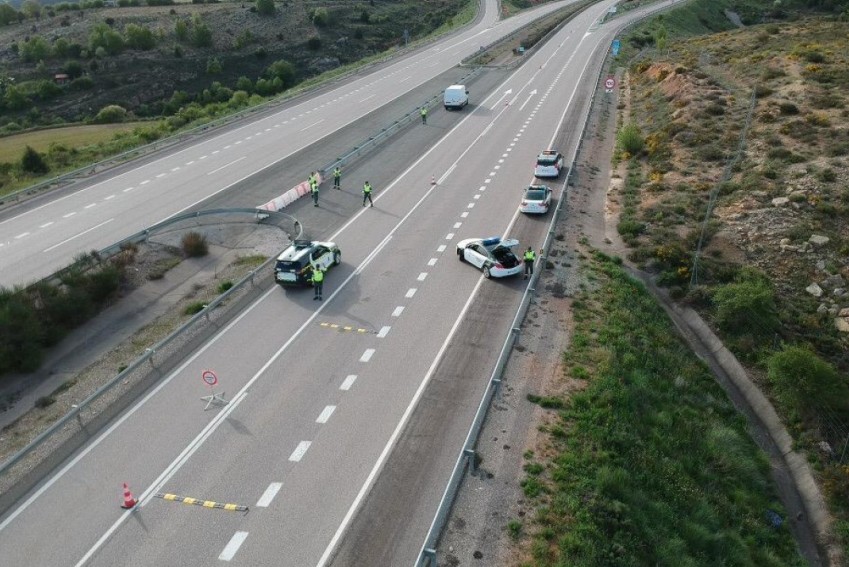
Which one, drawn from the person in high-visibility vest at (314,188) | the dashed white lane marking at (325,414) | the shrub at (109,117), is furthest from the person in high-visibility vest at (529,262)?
the shrub at (109,117)

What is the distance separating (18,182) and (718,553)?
44.2 m

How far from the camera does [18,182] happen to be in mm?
Answer: 41156

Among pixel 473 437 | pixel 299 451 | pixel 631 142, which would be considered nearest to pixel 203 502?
pixel 299 451

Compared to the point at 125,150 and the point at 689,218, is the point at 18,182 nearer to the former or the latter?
the point at 125,150

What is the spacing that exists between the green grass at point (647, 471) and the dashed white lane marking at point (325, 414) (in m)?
5.61

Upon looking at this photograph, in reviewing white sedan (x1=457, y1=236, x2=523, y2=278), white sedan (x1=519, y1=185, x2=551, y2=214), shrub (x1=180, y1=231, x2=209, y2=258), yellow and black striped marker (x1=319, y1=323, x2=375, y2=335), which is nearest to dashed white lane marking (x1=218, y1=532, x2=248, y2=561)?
yellow and black striped marker (x1=319, y1=323, x2=375, y2=335)

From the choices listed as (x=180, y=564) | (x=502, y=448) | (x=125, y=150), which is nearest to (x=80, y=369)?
(x=180, y=564)

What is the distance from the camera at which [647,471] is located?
16266 millimetres

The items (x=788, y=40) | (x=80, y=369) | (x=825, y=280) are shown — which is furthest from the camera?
(x=788, y=40)

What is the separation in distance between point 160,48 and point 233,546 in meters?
92.4

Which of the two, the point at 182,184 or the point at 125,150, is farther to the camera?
the point at 125,150

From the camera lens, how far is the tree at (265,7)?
10362cm

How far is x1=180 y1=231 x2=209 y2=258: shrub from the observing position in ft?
93.8

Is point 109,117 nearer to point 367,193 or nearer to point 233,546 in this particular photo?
point 367,193
